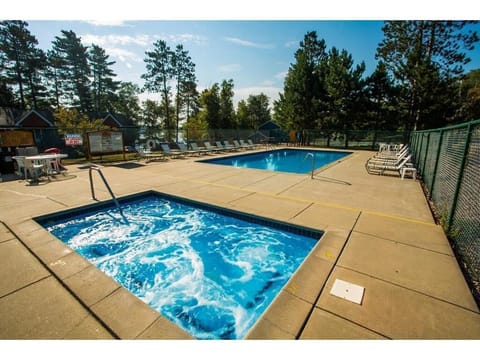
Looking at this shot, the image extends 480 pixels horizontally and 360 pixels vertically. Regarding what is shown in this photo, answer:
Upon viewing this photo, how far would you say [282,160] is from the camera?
15.6 m

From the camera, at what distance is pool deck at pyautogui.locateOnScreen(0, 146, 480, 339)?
1.79 metres

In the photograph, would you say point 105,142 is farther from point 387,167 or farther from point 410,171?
point 410,171

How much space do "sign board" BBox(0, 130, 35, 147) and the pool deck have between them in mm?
4878

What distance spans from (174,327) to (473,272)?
342cm

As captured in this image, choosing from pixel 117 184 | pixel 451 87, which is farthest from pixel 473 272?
pixel 451 87

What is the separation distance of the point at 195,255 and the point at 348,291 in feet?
8.51

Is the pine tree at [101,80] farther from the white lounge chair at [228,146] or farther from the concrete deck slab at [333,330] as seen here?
the concrete deck slab at [333,330]

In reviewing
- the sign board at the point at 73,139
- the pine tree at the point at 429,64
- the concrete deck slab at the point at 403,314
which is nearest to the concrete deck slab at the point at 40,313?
the concrete deck slab at the point at 403,314

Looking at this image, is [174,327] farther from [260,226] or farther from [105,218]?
[105,218]

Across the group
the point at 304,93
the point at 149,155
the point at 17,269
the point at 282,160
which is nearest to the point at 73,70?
the point at 149,155

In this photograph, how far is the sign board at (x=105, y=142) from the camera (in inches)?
406

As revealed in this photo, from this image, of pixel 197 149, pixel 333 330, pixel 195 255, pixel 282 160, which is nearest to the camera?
pixel 333 330

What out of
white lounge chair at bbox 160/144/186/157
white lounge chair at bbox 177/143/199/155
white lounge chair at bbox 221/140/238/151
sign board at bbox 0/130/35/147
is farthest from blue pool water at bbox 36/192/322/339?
white lounge chair at bbox 221/140/238/151

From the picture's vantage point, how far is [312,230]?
3.74m
